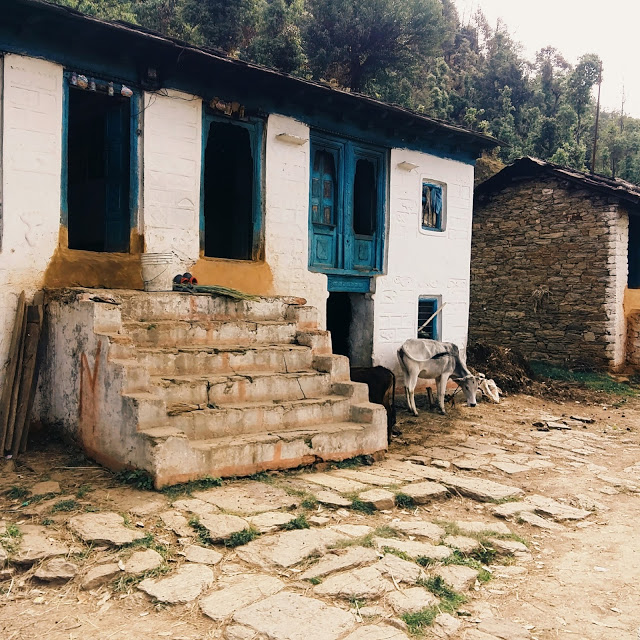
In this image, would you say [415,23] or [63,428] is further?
[415,23]

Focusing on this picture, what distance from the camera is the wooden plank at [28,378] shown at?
257 inches

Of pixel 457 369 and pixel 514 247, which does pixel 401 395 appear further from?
pixel 514 247

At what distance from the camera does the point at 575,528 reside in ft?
18.7

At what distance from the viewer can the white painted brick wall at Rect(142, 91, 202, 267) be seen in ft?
28.1


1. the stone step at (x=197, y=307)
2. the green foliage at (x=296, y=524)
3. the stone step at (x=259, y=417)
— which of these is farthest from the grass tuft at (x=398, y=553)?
the stone step at (x=197, y=307)

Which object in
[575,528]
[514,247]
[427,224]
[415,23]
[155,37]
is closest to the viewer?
[575,528]

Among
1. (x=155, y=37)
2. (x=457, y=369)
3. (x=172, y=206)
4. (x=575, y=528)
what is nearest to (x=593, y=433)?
(x=457, y=369)

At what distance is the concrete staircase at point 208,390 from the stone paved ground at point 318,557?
27cm

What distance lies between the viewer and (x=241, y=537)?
14.8ft

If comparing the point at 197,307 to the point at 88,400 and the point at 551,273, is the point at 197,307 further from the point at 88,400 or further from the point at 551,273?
the point at 551,273

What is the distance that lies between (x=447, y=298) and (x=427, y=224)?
158 centimetres

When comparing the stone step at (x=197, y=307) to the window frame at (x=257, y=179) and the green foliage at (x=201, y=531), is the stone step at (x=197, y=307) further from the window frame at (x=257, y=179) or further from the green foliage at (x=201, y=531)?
the green foliage at (x=201, y=531)

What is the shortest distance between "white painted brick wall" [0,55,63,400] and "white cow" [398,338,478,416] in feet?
20.0

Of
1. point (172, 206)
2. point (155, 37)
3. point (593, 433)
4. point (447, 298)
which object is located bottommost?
point (593, 433)
